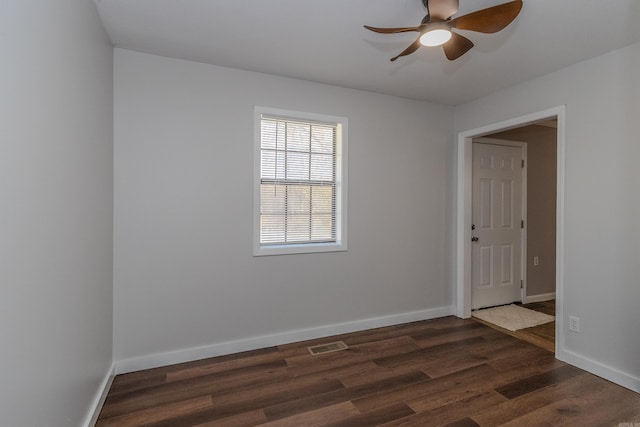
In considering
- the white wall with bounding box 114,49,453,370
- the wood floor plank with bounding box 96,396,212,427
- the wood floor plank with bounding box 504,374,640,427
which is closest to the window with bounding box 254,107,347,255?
the white wall with bounding box 114,49,453,370

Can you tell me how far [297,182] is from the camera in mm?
3119

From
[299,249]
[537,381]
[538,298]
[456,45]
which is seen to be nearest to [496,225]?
[538,298]

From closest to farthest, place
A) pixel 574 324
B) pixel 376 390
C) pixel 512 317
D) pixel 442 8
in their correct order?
1. pixel 442 8
2. pixel 376 390
3. pixel 574 324
4. pixel 512 317

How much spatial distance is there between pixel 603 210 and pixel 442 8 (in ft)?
6.91

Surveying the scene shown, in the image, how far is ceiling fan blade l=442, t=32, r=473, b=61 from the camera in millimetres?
1892

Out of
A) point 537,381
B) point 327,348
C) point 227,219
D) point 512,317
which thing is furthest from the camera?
point 512,317

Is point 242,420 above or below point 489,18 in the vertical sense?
below

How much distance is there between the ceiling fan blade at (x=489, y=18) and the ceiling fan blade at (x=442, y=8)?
0.30 ft

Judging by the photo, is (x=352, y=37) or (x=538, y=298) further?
(x=538, y=298)

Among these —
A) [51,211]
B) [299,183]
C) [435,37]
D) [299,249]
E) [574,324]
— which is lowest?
[574,324]

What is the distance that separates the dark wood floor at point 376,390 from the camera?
196 centimetres

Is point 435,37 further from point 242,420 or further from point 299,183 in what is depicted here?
point 242,420

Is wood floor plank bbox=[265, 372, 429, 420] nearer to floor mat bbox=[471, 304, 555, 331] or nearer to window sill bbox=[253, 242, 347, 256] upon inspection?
window sill bbox=[253, 242, 347, 256]

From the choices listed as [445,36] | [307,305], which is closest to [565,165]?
[445,36]
